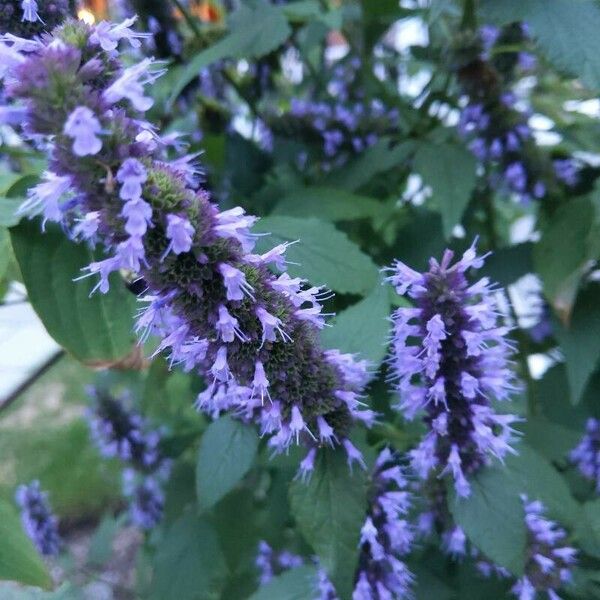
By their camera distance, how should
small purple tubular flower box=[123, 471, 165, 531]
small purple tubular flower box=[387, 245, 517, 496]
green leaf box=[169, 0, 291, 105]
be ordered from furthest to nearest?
small purple tubular flower box=[123, 471, 165, 531], green leaf box=[169, 0, 291, 105], small purple tubular flower box=[387, 245, 517, 496]

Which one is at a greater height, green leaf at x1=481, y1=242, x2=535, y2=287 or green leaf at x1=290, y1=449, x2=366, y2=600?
green leaf at x1=290, y1=449, x2=366, y2=600

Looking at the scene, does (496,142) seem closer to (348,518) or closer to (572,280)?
(572,280)

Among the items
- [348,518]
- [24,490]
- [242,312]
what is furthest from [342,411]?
[24,490]

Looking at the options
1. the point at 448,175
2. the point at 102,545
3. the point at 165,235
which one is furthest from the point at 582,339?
the point at 102,545

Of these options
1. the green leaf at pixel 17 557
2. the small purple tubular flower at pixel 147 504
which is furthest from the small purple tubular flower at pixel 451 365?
the small purple tubular flower at pixel 147 504

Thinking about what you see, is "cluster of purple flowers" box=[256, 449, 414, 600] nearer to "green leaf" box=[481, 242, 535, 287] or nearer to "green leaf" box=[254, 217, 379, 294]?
"green leaf" box=[254, 217, 379, 294]

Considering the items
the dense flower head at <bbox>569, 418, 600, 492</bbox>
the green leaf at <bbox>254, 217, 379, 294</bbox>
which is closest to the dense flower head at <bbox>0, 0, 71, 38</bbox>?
the green leaf at <bbox>254, 217, 379, 294</bbox>

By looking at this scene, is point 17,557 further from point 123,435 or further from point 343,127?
point 343,127
